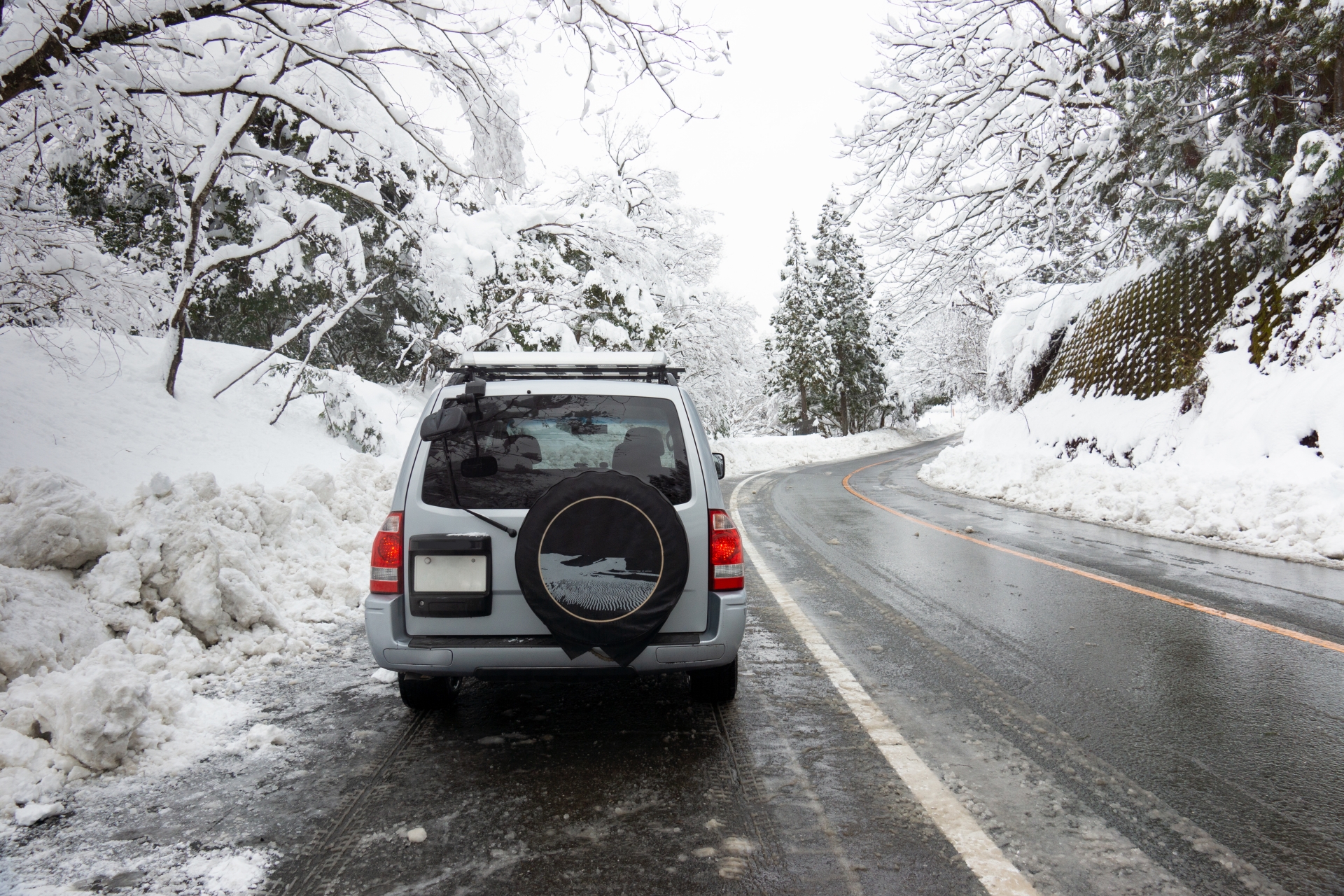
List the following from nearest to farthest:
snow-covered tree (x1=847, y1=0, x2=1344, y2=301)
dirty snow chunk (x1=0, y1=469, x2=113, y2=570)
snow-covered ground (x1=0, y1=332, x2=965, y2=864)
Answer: snow-covered ground (x1=0, y1=332, x2=965, y2=864)
dirty snow chunk (x1=0, y1=469, x2=113, y2=570)
snow-covered tree (x1=847, y1=0, x2=1344, y2=301)

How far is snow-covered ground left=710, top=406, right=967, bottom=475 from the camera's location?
31219mm

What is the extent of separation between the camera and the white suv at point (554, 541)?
3314 mm

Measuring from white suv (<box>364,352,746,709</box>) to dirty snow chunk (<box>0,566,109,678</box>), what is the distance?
5.81 ft

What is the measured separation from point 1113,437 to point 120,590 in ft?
53.0

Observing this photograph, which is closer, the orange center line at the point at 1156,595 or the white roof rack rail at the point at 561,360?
the white roof rack rail at the point at 561,360

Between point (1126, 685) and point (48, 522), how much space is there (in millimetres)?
6214

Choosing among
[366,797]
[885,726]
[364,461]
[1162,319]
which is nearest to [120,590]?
[366,797]

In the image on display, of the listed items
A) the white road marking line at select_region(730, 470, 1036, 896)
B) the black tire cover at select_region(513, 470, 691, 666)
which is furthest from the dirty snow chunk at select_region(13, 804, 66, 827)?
the white road marking line at select_region(730, 470, 1036, 896)

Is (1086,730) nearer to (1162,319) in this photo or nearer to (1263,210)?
(1263,210)


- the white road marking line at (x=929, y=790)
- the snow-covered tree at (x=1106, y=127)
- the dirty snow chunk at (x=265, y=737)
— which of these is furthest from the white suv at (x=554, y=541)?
the snow-covered tree at (x=1106, y=127)

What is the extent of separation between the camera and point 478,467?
11.9ft

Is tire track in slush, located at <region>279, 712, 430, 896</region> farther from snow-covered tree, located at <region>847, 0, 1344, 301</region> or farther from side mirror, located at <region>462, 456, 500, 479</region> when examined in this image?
snow-covered tree, located at <region>847, 0, 1344, 301</region>

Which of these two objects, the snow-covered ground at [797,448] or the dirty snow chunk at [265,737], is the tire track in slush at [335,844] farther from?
the snow-covered ground at [797,448]

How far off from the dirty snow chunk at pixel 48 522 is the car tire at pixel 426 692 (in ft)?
7.60
